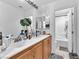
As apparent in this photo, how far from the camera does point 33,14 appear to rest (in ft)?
15.5

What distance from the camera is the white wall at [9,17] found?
12.2 ft

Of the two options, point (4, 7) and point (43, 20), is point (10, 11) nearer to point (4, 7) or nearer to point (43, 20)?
point (4, 7)

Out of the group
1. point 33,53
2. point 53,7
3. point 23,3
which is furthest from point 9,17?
point 33,53

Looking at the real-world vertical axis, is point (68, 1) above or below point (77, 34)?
above

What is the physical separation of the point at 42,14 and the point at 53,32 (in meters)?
1.17

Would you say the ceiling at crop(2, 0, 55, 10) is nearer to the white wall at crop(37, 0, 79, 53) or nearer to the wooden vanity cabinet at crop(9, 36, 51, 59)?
the white wall at crop(37, 0, 79, 53)

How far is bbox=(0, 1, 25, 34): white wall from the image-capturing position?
147 inches

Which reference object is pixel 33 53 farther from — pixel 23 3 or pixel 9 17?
pixel 23 3

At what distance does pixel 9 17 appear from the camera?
13.3ft

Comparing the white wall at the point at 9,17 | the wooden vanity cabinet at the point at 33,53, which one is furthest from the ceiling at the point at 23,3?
the wooden vanity cabinet at the point at 33,53

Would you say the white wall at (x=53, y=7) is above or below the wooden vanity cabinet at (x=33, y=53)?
above

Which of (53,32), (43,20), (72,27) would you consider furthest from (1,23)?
(72,27)

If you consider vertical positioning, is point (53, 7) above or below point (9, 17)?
above

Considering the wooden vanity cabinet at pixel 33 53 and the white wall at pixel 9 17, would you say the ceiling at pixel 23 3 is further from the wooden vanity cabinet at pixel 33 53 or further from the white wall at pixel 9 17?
the wooden vanity cabinet at pixel 33 53
